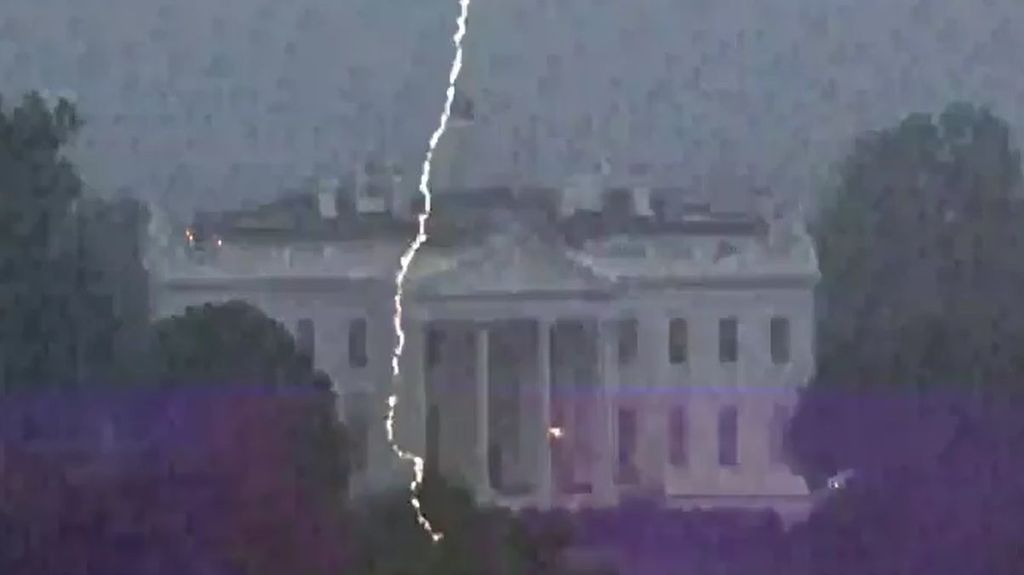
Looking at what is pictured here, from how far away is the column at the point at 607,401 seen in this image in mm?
1379

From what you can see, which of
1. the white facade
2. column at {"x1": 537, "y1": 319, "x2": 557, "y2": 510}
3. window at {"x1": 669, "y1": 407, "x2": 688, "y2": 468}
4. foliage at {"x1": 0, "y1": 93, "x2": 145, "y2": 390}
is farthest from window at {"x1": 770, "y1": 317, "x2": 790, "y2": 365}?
foliage at {"x1": 0, "y1": 93, "x2": 145, "y2": 390}

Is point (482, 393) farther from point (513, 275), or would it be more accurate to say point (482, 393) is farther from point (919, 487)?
point (919, 487)

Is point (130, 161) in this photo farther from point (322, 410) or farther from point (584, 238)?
point (584, 238)

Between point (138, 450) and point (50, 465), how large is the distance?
10 cm

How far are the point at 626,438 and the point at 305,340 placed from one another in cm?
36

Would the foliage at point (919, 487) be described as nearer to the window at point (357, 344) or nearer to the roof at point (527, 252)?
the roof at point (527, 252)

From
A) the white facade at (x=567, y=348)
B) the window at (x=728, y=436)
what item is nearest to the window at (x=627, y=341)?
the white facade at (x=567, y=348)

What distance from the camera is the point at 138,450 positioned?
1.39 m

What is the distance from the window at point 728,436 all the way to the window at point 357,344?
0.39 meters

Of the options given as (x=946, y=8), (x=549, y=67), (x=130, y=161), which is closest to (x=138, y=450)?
(x=130, y=161)

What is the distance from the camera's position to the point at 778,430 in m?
1.39

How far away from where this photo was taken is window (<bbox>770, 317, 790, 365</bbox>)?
138cm

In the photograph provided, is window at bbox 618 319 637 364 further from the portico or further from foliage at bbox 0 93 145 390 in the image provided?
foliage at bbox 0 93 145 390
